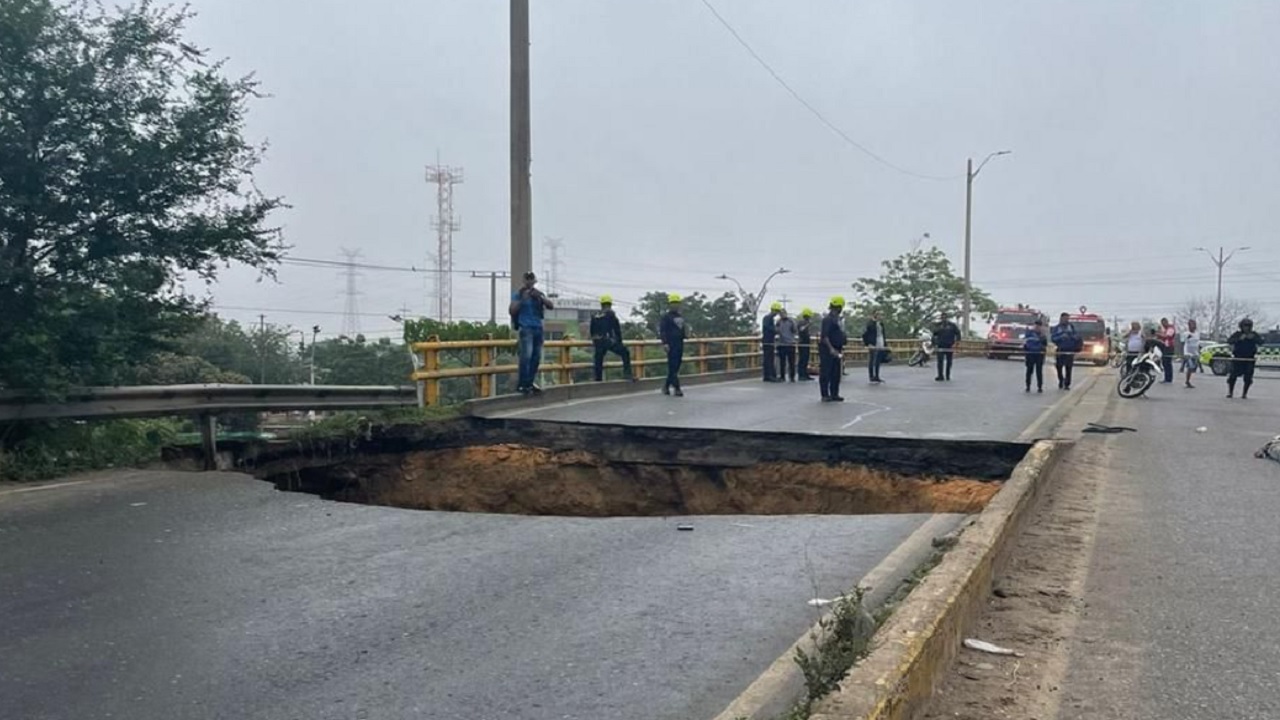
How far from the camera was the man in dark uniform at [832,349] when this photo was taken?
57.1ft

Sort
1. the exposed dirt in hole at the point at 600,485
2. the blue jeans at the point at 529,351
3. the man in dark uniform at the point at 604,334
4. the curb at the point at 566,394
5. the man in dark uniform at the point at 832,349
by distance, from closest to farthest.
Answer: the exposed dirt in hole at the point at 600,485 < the curb at the point at 566,394 < the blue jeans at the point at 529,351 < the man in dark uniform at the point at 832,349 < the man in dark uniform at the point at 604,334

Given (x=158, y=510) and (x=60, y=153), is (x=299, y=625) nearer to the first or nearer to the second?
(x=158, y=510)

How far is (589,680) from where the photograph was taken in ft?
14.2

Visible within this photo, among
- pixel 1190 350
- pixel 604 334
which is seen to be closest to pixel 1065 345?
pixel 1190 350

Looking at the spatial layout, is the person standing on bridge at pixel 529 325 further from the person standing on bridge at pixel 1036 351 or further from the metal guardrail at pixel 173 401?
the person standing on bridge at pixel 1036 351

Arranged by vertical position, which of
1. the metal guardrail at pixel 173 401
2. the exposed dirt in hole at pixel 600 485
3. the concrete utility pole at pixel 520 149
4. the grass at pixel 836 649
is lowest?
the exposed dirt in hole at pixel 600 485

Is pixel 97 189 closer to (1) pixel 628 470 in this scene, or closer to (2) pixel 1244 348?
(1) pixel 628 470

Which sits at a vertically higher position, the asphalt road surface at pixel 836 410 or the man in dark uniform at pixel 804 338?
the man in dark uniform at pixel 804 338

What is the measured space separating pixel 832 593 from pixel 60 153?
733 centimetres

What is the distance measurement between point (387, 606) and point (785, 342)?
19163 millimetres

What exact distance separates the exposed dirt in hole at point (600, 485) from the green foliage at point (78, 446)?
63.8 inches

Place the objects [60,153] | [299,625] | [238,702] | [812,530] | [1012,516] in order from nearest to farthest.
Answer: [238,702] < [299,625] < [1012,516] < [812,530] < [60,153]

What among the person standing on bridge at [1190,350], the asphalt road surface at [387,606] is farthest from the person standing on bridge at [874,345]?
the asphalt road surface at [387,606]

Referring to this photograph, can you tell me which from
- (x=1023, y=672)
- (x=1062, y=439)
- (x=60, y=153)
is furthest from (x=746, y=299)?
(x=1023, y=672)
